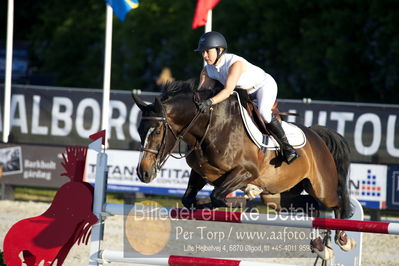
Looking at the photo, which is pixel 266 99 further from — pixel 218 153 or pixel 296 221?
pixel 296 221

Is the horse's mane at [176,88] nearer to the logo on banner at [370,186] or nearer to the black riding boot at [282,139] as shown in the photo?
the black riding boot at [282,139]

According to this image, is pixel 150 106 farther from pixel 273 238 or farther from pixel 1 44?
pixel 1 44

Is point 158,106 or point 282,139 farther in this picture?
point 282,139

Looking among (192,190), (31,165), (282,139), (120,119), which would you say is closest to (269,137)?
(282,139)

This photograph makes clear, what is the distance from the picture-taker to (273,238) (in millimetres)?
9242

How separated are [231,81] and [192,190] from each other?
42.2 inches

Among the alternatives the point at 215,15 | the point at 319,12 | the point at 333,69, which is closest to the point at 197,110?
the point at 333,69

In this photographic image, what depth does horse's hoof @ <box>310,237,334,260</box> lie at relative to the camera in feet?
22.3

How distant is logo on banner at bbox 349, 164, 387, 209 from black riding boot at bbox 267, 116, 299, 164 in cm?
415

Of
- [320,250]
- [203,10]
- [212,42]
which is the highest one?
[203,10]

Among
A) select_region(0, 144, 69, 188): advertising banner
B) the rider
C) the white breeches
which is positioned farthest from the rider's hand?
select_region(0, 144, 69, 188): advertising banner

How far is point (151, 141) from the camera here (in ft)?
18.1

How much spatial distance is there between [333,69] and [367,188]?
7.64 metres

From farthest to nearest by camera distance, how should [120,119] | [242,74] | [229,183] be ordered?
1. [120,119]
2. [242,74]
3. [229,183]
